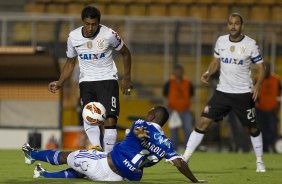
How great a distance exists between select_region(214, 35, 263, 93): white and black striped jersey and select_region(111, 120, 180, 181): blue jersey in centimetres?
354

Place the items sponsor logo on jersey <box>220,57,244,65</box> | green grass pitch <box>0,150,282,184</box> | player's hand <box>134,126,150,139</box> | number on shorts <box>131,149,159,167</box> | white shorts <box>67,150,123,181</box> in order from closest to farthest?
player's hand <box>134,126,150,139</box> < number on shorts <box>131,149,159,167</box> < white shorts <box>67,150,123,181</box> < green grass pitch <box>0,150,282,184</box> < sponsor logo on jersey <box>220,57,244,65</box>

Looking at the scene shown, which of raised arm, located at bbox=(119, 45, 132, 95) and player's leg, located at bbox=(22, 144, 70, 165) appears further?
raised arm, located at bbox=(119, 45, 132, 95)

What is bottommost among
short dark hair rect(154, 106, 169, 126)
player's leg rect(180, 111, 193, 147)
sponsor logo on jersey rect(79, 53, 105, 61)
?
player's leg rect(180, 111, 193, 147)

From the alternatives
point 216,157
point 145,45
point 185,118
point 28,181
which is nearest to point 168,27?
point 145,45

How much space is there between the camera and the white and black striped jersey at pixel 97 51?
12.8 meters

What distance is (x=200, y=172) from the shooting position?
13.6 meters

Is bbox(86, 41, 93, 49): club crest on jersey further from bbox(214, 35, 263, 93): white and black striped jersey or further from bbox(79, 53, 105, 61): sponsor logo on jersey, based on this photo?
bbox(214, 35, 263, 93): white and black striped jersey

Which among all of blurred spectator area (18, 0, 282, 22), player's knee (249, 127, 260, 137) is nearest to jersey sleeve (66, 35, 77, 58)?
player's knee (249, 127, 260, 137)

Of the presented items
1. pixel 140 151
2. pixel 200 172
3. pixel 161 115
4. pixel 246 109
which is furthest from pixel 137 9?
pixel 140 151

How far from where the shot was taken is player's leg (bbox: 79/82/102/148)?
1275 centimetres

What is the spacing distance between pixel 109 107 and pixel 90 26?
1.09 metres

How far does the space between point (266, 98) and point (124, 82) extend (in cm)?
1034

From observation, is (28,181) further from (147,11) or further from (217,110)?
(147,11)

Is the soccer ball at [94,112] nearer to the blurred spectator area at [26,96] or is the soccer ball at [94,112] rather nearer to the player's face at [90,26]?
the player's face at [90,26]
